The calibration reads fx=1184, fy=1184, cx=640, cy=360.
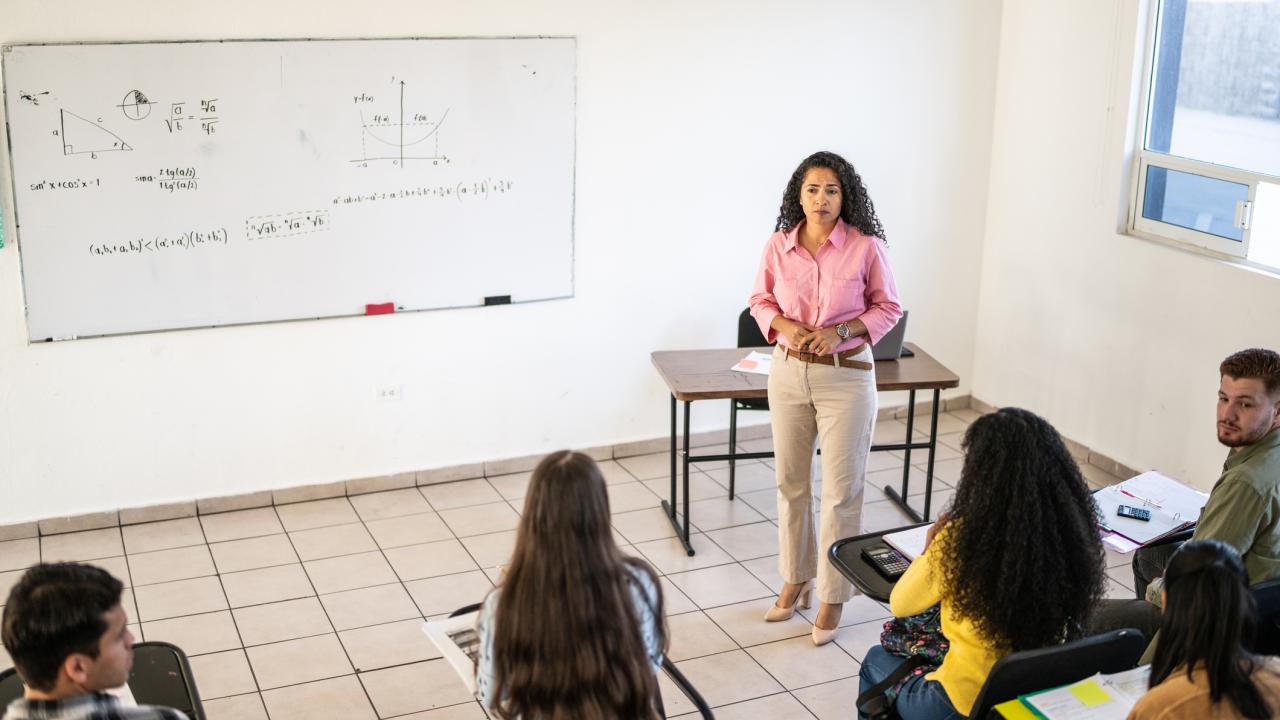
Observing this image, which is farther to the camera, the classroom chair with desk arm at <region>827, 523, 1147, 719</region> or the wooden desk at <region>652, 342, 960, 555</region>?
the wooden desk at <region>652, 342, 960, 555</region>

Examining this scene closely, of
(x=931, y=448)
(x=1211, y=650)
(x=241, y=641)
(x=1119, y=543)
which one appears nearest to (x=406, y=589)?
(x=241, y=641)

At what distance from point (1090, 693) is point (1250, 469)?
866mm

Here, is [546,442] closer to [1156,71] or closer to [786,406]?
[786,406]

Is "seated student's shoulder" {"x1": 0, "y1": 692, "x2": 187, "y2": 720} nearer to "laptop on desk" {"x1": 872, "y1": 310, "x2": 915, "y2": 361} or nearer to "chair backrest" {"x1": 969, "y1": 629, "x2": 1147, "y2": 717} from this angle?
"chair backrest" {"x1": 969, "y1": 629, "x2": 1147, "y2": 717}

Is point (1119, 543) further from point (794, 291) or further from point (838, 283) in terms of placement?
point (794, 291)

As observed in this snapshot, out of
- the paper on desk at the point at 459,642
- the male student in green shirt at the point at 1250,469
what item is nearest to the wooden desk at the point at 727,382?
the male student in green shirt at the point at 1250,469

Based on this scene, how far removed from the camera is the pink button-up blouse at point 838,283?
153 inches

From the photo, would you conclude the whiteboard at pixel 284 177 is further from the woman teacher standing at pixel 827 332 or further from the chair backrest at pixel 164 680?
the chair backrest at pixel 164 680

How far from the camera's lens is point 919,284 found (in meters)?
6.13

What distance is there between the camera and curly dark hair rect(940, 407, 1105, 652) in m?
2.53

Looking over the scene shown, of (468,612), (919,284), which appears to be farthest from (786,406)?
(919,284)

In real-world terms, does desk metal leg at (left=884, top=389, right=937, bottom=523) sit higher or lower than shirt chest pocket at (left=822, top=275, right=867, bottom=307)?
lower

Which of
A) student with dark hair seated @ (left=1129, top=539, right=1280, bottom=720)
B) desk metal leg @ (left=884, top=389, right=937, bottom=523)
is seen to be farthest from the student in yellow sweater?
desk metal leg @ (left=884, top=389, right=937, bottom=523)

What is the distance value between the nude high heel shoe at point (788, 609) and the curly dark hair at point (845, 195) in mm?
1286
